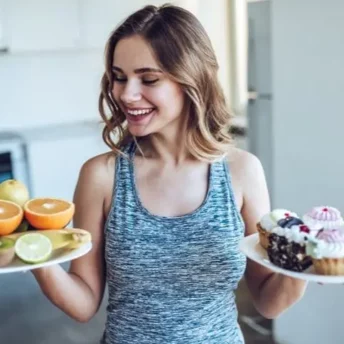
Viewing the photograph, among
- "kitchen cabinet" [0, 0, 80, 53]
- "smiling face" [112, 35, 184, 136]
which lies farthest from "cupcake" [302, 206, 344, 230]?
"kitchen cabinet" [0, 0, 80, 53]

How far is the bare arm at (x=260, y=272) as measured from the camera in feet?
3.94

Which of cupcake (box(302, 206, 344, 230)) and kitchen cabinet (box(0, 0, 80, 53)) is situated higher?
kitchen cabinet (box(0, 0, 80, 53))

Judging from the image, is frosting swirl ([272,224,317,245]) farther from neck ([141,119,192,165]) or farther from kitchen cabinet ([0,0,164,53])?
kitchen cabinet ([0,0,164,53])

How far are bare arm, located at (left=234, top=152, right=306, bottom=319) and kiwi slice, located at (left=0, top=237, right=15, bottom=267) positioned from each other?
1.48ft

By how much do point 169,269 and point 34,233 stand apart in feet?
0.82

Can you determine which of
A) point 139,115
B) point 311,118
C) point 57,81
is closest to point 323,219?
point 139,115

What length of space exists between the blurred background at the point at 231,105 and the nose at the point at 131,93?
0.82 metres

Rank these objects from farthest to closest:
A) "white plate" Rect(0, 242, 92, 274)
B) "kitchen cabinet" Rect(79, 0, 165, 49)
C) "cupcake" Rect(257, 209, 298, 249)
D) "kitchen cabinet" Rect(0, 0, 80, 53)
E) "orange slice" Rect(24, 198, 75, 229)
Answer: "kitchen cabinet" Rect(79, 0, 165, 49)
"kitchen cabinet" Rect(0, 0, 80, 53)
"cupcake" Rect(257, 209, 298, 249)
"orange slice" Rect(24, 198, 75, 229)
"white plate" Rect(0, 242, 92, 274)

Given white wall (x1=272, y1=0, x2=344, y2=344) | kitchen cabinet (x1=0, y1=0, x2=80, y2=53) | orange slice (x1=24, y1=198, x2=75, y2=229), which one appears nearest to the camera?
orange slice (x1=24, y1=198, x2=75, y2=229)

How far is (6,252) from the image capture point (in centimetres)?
101

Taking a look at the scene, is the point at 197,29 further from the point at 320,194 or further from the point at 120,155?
the point at 320,194

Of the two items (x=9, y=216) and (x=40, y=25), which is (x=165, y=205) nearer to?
(x=9, y=216)

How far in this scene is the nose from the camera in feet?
3.55

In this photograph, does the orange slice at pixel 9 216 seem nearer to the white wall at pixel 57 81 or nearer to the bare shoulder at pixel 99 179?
the bare shoulder at pixel 99 179
